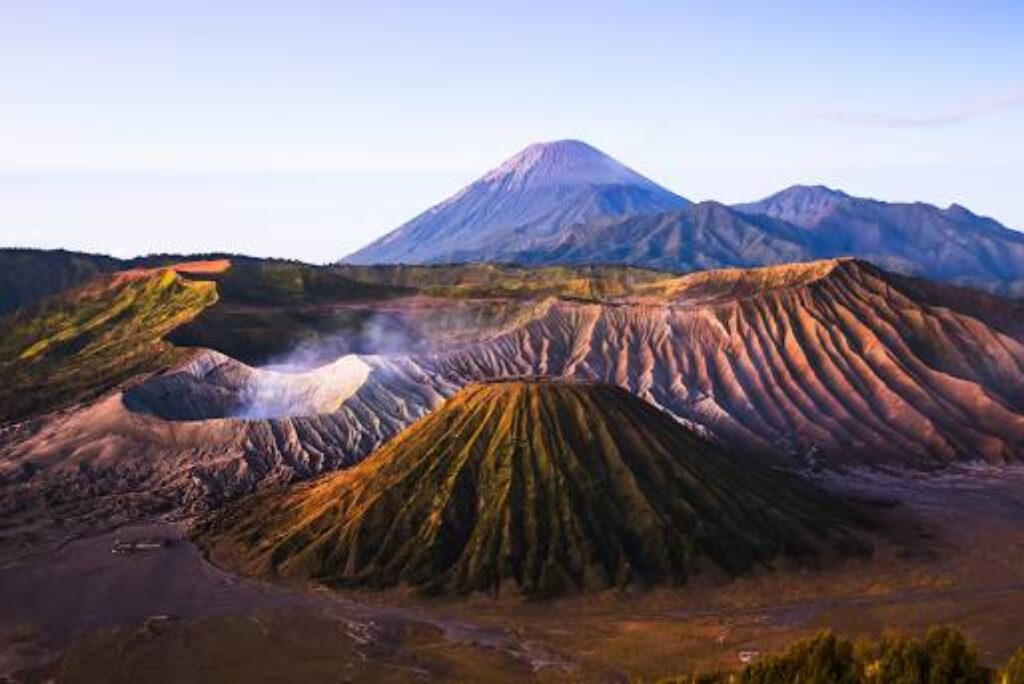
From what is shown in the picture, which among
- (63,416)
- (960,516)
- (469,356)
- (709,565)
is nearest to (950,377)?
(960,516)

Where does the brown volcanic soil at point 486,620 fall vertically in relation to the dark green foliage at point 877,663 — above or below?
below

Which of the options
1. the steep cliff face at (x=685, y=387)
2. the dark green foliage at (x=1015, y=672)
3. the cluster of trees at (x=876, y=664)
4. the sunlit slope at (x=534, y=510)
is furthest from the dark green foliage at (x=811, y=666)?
the steep cliff face at (x=685, y=387)

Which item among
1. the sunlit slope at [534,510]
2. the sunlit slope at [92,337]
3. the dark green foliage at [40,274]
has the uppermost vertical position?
the dark green foliage at [40,274]

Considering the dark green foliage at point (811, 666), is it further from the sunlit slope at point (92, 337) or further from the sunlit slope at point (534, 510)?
the sunlit slope at point (92, 337)

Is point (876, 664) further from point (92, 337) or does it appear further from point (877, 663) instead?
point (92, 337)

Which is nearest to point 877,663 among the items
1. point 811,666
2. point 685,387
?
point 811,666

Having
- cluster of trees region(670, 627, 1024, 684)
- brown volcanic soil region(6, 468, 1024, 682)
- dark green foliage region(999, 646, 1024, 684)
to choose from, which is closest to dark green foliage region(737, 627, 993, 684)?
cluster of trees region(670, 627, 1024, 684)

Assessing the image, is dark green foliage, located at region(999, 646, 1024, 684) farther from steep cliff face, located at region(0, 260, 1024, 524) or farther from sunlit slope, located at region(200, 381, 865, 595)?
steep cliff face, located at region(0, 260, 1024, 524)
